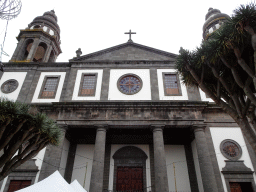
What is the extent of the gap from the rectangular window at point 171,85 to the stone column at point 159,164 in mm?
3311

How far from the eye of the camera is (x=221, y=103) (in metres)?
8.13

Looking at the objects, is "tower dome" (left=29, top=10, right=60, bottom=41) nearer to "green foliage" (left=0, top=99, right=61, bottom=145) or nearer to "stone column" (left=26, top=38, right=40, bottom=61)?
"stone column" (left=26, top=38, right=40, bottom=61)

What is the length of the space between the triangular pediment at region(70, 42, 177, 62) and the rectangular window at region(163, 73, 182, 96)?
1745 millimetres

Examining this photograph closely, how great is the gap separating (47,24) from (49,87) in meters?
9.90

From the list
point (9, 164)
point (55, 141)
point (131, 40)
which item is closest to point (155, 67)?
point (131, 40)

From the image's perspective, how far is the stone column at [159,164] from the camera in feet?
38.0

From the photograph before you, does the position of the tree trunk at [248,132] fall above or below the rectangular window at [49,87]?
below

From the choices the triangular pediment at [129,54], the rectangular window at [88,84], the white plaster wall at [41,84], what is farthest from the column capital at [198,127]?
the white plaster wall at [41,84]

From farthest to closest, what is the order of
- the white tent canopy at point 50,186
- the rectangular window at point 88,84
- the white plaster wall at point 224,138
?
the rectangular window at point 88,84 < the white plaster wall at point 224,138 < the white tent canopy at point 50,186

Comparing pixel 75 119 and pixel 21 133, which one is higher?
pixel 75 119

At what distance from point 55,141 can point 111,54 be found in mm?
10493

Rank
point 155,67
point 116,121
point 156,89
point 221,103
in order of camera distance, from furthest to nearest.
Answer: point 155,67
point 156,89
point 116,121
point 221,103

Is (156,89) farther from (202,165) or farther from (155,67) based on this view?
(202,165)

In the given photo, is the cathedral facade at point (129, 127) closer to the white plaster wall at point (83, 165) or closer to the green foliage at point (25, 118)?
the white plaster wall at point (83, 165)
